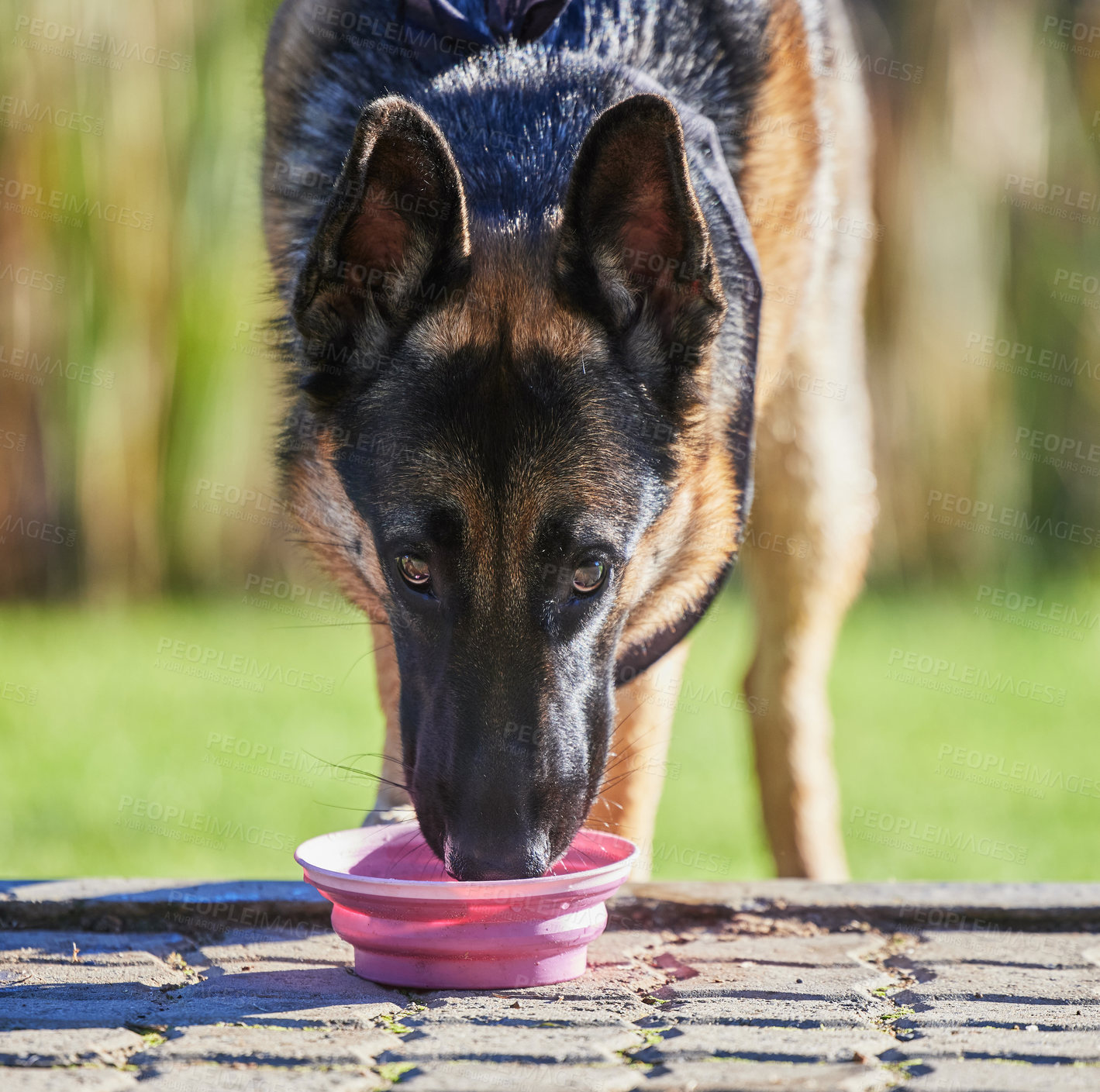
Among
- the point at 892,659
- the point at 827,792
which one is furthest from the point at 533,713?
the point at 892,659

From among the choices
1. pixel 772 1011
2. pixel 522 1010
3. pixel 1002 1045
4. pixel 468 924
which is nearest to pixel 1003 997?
pixel 1002 1045

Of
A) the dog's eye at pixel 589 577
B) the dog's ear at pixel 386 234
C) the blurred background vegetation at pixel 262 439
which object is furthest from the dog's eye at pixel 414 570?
the blurred background vegetation at pixel 262 439

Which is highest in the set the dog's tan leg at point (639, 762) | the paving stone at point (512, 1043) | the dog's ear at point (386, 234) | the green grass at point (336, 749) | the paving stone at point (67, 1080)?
the dog's ear at point (386, 234)

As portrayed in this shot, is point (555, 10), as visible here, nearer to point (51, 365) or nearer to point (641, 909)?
point (641, 909)

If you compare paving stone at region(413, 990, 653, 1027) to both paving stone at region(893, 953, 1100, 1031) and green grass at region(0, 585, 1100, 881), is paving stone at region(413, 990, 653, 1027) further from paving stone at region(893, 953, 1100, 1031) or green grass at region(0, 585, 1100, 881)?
green grass at region(0, 585, 1100, 881)

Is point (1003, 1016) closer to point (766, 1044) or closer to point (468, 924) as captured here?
point (766, 1044)

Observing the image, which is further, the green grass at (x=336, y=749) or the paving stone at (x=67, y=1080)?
the green grass at (x=336, y=749)

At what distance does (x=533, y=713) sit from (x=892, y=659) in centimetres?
592

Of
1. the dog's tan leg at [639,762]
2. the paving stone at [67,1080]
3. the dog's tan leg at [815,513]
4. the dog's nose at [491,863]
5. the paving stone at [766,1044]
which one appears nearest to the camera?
the paving stone at [67,1080]

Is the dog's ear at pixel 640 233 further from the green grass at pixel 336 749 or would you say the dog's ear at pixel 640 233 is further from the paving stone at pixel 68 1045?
the paving stone at pixel 68 1045

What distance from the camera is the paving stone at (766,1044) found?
7.93 ft

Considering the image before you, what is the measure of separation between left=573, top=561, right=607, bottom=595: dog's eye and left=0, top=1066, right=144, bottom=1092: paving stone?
126 centimetres

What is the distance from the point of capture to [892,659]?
8.36m

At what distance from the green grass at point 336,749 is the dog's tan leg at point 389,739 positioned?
260mm
